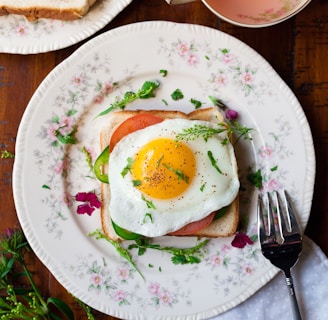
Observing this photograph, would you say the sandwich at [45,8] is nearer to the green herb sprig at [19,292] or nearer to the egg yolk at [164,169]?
the egg yolk at [164,169]

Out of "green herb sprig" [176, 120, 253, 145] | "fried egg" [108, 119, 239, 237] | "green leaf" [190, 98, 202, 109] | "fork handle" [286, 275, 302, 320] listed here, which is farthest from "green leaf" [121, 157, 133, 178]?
"fork handle" [286, 275, 302, 320]

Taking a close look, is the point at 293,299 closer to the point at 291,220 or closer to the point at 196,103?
the point at 291,220

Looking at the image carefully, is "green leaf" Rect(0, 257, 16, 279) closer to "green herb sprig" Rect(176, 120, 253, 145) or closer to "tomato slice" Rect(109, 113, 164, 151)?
"tomato slice" Rect(109, 113, 164, 151)

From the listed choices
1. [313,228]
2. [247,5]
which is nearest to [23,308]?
[313,228]

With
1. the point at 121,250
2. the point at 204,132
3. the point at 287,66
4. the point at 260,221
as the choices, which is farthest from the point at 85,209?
the point at 287,66

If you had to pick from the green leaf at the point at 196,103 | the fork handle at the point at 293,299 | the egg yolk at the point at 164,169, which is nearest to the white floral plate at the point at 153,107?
the green leaf at the point at 196,103

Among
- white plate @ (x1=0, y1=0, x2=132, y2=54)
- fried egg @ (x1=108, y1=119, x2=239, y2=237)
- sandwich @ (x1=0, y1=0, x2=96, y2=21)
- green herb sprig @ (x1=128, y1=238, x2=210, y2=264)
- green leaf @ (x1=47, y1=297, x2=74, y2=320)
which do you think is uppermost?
sandwich @ (x1=0, y1=0, x2=96, y2=21)
